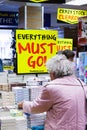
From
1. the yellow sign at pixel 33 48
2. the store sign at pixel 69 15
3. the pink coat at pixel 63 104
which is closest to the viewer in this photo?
the pink coat at pixel 63 104

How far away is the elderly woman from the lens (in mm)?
3449

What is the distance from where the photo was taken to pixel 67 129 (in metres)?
3.47

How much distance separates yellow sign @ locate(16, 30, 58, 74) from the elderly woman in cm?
182

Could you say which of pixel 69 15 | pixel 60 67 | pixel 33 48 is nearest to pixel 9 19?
pixel 69 15

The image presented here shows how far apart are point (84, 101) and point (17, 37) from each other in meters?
2.08

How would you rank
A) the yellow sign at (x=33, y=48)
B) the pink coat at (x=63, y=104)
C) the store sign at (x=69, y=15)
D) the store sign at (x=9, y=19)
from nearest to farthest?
the pink coat at (x=63, y=104)
the yellow sign at (x=33, y=48)
the store sign at (x=69, y=15)
the store sign at (x=9, y=19)

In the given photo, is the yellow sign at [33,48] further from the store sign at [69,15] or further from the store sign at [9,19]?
the store sign at [9,19]

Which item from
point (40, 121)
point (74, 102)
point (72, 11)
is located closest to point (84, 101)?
point (74, 102)

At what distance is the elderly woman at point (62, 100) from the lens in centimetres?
345

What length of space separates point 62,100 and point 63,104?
0.14ft

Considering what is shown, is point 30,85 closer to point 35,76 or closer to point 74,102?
point 35,76

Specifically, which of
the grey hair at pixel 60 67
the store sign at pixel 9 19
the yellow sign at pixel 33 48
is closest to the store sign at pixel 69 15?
the store sign at pixel 9 19

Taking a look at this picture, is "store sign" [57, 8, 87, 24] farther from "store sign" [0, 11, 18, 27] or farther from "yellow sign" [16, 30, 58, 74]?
"yellow sign" [16, 30, 58, 74]

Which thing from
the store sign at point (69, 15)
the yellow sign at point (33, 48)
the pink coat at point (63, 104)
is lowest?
the pink coat at point (63, 104)
